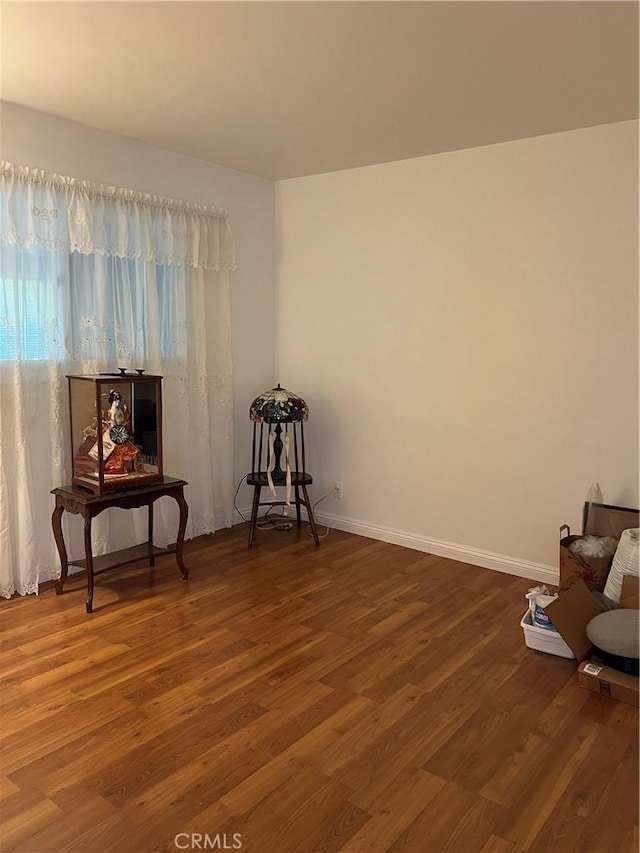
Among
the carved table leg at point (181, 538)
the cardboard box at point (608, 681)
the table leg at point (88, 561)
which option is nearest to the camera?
the cardboard box at point (608, 681)

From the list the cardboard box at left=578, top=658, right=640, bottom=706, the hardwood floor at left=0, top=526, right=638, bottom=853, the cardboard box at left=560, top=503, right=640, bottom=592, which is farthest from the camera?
the cardboard box at left=560, top=503, right=640, bottom=592

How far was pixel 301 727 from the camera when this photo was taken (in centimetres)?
244

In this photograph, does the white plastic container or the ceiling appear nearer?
the ceiling

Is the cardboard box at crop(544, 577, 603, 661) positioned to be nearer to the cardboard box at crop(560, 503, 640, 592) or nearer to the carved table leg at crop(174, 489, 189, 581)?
the cardboard box at crop(560, 503, 640, 592)

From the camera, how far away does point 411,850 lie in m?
1.87

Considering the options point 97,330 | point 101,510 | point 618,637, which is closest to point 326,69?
point 97,330

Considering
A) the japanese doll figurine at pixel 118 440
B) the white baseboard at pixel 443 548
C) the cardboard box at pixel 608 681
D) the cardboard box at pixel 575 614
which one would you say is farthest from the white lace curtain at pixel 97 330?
the cardboard box at pixel 608 681

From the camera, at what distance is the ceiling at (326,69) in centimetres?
235

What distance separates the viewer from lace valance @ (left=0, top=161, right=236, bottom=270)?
343 cm

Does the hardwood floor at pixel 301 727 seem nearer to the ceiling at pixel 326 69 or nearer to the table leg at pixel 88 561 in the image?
the table leg at pixel 88 561

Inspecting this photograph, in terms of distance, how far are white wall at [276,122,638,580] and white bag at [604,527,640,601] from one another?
1.48ft

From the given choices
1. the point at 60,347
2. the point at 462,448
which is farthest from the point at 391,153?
the point at 60,347

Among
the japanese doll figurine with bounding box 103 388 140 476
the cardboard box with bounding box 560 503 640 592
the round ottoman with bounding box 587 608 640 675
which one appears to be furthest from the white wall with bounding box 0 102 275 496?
the round ottoman with bounding box 587 608 640 675

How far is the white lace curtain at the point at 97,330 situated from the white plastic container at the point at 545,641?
7.78 ft
